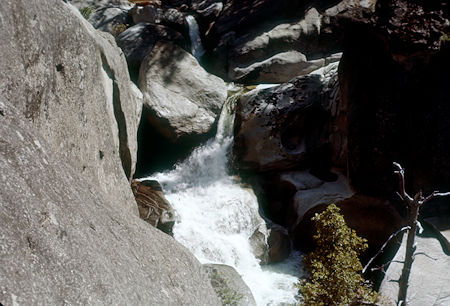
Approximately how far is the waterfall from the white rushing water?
4.91 m

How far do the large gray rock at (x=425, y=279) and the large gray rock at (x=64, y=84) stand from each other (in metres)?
5.54

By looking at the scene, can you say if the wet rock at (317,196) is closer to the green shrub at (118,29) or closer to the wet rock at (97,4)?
the green shrub at (118,29)

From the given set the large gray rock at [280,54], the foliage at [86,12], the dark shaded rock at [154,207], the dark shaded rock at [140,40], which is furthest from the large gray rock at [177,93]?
the foliage at [86,12]

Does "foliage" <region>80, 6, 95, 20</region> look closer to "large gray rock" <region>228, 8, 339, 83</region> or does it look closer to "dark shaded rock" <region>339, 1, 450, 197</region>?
"large gray rock" <region>228, 8, 339, 83</region>

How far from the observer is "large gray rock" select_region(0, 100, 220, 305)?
294 centimetres

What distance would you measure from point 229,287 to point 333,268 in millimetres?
2613

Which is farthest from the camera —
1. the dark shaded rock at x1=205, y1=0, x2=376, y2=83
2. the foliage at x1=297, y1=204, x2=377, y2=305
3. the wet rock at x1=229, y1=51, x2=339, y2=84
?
the dark shaded rock at x1=205, y1=0, x2=376, y2=83

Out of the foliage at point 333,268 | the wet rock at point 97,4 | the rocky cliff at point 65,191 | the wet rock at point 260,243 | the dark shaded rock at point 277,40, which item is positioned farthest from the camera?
the wet rock at point 97,4

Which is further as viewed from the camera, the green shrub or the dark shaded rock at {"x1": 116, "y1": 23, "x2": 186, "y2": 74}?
the green shrub

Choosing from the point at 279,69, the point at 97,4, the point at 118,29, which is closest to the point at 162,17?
the point at 118,29

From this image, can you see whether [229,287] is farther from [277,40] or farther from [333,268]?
[277,40]

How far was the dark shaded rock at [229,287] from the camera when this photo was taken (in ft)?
26.3

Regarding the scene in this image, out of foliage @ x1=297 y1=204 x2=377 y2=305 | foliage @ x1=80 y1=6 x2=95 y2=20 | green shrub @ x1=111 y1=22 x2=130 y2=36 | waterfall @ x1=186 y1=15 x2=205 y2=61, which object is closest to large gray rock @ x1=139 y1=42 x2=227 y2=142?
waterfall @ x1=186 y1=15 x2=205 y2=61

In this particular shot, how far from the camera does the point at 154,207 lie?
10.6 meters
